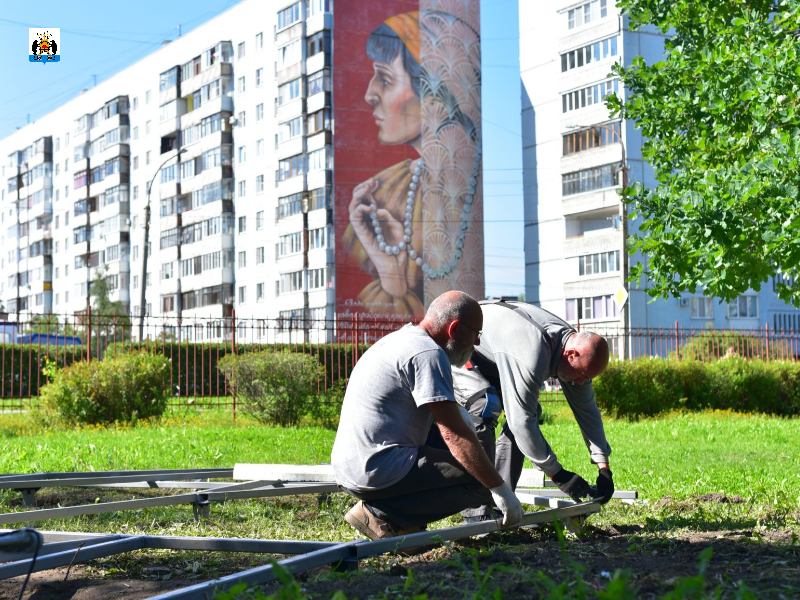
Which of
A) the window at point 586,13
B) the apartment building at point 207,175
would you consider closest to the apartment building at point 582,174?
the window at point 586,13

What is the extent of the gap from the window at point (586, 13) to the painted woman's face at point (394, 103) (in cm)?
1104

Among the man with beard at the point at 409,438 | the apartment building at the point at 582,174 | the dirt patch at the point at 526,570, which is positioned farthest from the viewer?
the apartment building at the point at 582,174

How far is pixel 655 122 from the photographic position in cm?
1398

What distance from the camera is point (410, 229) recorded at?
58562mm

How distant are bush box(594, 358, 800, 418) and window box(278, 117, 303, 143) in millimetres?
40737

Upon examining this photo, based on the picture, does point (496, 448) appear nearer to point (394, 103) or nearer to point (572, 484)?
point (572, 484)

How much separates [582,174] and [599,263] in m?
5.76

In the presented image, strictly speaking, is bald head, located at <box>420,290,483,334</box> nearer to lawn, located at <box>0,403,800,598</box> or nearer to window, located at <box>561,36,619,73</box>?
lawn, located at <box>0,403,800,598</box>

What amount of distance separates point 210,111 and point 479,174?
18.5 metres

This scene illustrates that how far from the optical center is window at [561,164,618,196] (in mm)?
57125

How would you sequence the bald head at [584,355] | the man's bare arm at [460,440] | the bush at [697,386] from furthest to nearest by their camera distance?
the bush at [697,386], the bald head at [584,355], the man's bare arm at [460,440]

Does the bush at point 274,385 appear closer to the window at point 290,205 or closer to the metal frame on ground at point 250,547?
the metal frame on ground at point 250,547

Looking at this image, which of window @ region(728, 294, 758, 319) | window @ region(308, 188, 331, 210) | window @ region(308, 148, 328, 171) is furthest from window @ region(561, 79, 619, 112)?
window @ region(308, 188, 331, 210)

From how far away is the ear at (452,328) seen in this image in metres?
4.67
